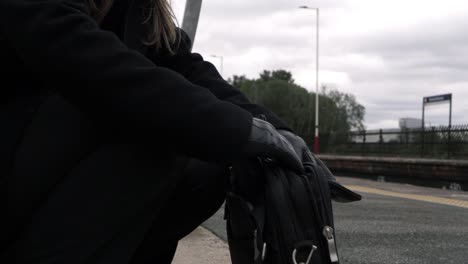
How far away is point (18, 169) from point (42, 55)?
248mm

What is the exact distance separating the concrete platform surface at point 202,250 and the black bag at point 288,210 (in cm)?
246

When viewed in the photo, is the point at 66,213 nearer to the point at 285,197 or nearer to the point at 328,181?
the point at 285,197

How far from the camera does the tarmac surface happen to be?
381cm

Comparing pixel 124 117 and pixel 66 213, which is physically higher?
pixel 124 117

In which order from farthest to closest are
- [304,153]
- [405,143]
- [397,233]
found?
1. [405,143]
2. [397,233]
3. [304,153]

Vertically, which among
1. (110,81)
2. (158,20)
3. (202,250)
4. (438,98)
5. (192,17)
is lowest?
(202,250)

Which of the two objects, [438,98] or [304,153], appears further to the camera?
[438,98]

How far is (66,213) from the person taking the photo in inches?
45.7

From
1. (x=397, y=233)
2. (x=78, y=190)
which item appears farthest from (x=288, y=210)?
(x=397, y=233)

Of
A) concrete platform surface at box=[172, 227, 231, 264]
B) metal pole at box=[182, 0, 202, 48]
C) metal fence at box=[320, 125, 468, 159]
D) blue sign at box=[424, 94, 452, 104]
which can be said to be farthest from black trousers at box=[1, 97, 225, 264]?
blue sign at box=[424, 94, 452, 104]

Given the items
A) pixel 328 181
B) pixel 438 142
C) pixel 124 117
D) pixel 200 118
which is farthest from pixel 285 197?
pixel 438 142

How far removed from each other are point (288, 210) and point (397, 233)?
12.8 feet

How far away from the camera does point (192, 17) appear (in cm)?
438

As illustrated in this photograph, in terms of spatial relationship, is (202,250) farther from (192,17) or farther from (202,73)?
(202,73)
